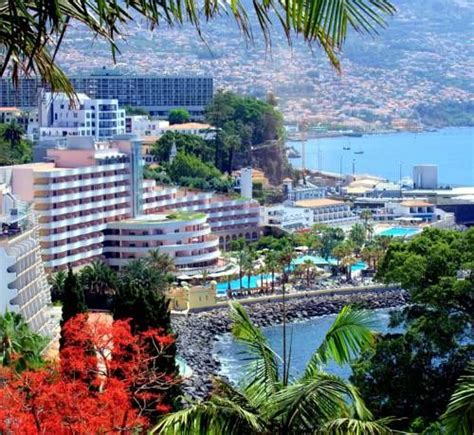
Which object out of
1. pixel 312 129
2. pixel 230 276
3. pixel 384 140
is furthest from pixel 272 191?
pixel 384 140

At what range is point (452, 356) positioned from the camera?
39.5 ft

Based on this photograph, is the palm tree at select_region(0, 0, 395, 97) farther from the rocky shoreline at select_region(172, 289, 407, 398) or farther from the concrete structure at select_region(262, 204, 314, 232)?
the concrete structure at select_region(262, 204, 314, 232)

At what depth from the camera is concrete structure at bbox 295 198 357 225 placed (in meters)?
45.8

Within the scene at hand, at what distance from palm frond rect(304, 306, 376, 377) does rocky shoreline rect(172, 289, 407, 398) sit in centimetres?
1821

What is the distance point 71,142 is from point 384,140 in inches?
3468

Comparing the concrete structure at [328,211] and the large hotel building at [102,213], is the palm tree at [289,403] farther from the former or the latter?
the concrete structure at [328,211]

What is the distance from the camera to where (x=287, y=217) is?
141 ft

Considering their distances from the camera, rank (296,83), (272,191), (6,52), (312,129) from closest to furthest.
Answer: (6,52) → (272,191) → (296,83) → (312,129)

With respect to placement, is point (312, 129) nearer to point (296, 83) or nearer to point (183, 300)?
point (296, 83)

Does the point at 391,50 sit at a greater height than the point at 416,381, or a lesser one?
greater

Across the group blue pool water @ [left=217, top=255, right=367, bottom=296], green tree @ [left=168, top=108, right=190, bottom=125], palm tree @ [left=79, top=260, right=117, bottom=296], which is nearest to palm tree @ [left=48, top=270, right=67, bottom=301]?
palm tree @ [left=79, top=260, right=117, bottom=296]

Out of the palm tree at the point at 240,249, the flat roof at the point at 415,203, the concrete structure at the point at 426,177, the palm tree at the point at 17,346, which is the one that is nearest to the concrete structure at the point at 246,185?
the palm tree at the point at 240,249

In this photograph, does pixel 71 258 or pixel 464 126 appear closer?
pixel 71 258

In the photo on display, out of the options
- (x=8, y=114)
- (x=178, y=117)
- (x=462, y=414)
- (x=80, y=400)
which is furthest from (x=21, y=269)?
(x=178, y=117)
